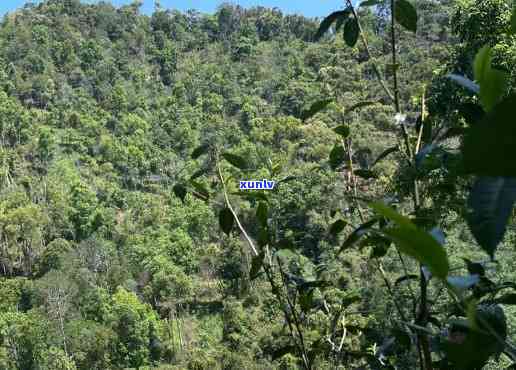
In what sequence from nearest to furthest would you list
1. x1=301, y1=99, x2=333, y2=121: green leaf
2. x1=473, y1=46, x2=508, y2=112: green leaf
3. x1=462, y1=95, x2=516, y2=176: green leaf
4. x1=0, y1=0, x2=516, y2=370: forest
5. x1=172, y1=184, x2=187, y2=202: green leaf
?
x1=462, y1=95, x2=516, y2=176: green leaf < x1=473, y1=46, x2=508, y2=112: green leaf < x1=0, y1=0, x2=516, y2=370: forest < x1=301, y1=99, x2=333, y2=121: green leaf < x1=172, y1=184, x2=187, y2=202: green leaf

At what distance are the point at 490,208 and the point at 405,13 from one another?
388 millimetres

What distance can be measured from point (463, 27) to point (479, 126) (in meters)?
3.18

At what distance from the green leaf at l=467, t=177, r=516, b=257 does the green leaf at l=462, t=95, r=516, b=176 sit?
13 millimetres

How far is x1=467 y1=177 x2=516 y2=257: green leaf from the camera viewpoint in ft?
0.67

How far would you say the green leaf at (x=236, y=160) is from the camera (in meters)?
0.63

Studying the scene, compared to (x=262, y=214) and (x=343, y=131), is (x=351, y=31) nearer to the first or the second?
(x=343, y=131)

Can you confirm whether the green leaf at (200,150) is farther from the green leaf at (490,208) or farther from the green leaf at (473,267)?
the green leaf at (490,208)

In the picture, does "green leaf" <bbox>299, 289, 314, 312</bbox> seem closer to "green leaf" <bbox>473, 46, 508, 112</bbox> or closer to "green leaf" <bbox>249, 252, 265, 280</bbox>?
"green leaf" <bbox>249, 252, 265, 280</bbox>

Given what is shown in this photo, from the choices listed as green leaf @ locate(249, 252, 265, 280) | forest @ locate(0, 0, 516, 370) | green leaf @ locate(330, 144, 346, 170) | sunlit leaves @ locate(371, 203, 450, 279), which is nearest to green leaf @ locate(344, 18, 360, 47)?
forest @ locate(0, 0, 516, 370)

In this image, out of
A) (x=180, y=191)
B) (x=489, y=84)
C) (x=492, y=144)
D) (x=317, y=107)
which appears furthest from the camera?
(x=180, y=191)

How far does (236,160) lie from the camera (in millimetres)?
642

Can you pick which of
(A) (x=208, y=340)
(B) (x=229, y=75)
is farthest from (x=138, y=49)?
(A) (x=208, y=340)

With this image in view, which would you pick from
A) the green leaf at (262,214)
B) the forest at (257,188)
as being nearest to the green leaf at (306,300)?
the forest at (257,188)

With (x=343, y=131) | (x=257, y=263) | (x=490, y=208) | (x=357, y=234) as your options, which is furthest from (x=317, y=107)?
(x=490, y=208)
